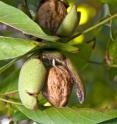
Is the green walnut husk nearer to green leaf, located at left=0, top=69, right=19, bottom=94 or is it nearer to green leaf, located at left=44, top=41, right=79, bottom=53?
green leaf, located at left=44, top=41, right=79, bottom=53

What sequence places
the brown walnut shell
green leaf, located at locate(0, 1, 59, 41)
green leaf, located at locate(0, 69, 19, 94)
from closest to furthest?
green leaf, located at locate(0, 1, 59, 41)
the brown walnut shell
green leaf, located at locate(0, 69, 19, 94)

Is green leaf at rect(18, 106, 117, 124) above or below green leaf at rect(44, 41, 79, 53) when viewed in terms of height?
below

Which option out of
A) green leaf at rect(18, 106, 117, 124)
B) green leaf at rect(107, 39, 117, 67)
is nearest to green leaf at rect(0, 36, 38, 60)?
green leaf at rect(18, 106, 117, 124)

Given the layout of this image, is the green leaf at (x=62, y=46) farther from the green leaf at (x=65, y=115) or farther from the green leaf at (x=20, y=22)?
the green leaf at (x=65, y=115)

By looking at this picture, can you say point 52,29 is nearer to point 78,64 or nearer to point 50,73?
point 50,73

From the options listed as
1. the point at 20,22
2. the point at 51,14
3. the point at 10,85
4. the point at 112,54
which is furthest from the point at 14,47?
the point at 112,54

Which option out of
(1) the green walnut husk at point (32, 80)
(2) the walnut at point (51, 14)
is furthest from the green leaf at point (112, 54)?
(1) the green walnut husk at point (32, 80)
